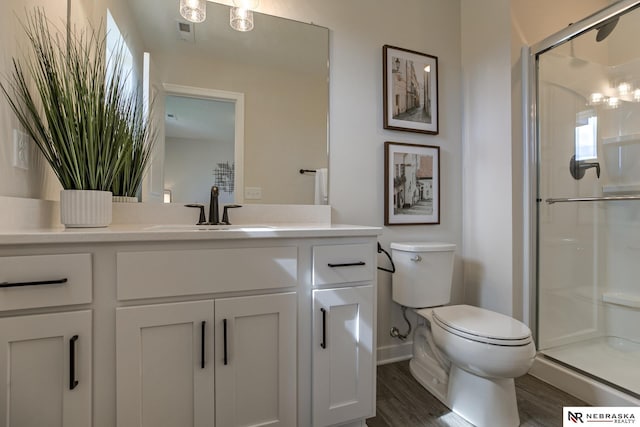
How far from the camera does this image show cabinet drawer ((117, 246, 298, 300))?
37.0 inches

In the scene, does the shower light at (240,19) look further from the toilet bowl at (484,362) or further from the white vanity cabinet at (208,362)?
the toilet bowl at (484,362)

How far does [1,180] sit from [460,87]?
8.15 ft

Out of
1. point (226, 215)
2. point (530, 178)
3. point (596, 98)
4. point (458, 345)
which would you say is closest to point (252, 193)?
point (226, 215)

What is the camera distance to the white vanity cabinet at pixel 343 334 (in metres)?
1.16

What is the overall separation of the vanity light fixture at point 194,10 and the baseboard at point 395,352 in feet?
7.05

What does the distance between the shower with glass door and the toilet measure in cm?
66

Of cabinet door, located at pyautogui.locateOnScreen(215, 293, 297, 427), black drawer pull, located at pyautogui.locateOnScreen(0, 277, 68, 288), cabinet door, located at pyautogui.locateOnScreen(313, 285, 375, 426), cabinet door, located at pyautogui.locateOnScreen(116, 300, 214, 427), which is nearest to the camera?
black drawer pull, located at pyautogui.locateOnScreen(0, 277, 68, 288)

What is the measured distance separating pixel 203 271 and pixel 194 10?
1.37m

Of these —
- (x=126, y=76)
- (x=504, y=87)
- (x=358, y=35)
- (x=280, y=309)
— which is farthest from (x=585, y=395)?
(x=126, y=76)

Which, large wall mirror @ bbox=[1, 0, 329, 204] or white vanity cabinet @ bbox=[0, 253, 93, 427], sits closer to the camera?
white vanity cabinet @ bbox=[0, 253, 93, 427]

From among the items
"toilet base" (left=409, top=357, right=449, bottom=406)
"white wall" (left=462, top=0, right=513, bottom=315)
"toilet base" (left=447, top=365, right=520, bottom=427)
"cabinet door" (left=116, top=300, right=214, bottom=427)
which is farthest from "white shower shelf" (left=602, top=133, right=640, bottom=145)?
"cabinet door" (left=116, top=300, right=214, bottom=427)

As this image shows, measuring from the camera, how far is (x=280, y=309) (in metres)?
1.11

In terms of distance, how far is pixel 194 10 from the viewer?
1.55 meters

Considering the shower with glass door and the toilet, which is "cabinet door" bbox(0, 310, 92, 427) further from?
the shower with glass door
